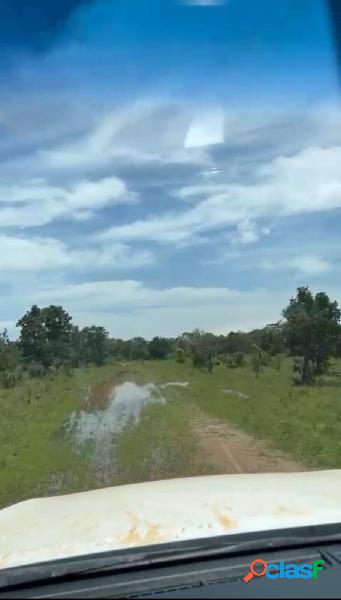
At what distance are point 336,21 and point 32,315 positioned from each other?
5.33 metres

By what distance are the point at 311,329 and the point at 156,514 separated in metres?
7.48

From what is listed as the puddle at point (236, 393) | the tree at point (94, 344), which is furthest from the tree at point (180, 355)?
the tree at point (94, 344)

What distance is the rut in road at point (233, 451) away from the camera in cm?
735

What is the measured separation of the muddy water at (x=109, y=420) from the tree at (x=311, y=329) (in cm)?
189

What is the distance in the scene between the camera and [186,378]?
1063 cm

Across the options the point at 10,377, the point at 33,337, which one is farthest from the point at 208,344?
the point at 10,377

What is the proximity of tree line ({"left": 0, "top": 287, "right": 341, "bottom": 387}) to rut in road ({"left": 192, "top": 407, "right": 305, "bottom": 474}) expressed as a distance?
101cm

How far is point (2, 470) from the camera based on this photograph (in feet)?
27.0

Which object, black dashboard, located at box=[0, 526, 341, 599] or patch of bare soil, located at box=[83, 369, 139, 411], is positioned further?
patch of bare soil, located at box=[83, 369, 139, 411]

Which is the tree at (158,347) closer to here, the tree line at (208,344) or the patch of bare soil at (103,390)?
the tree line at (208,344)

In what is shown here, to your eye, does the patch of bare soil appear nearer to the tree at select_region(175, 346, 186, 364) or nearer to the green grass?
the green grass

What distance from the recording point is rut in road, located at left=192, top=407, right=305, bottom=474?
24.1 feet

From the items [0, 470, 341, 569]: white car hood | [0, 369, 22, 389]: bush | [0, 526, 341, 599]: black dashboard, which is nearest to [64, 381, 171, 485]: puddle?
[0, 369, 22, 389]: bush

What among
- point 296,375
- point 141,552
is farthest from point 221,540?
point 296,375
